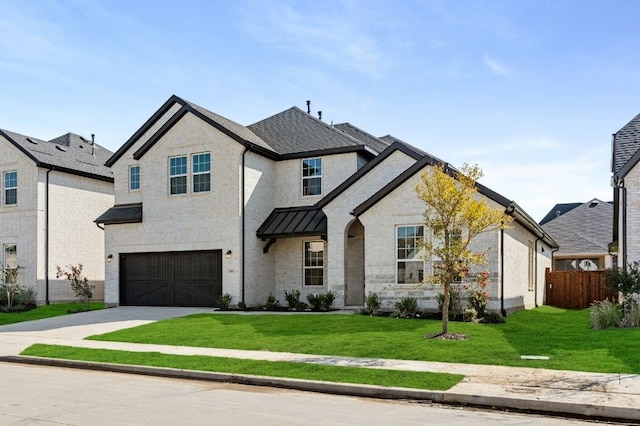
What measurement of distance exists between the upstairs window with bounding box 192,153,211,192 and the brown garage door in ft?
8.42

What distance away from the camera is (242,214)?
23.8 m

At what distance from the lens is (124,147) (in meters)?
27.0

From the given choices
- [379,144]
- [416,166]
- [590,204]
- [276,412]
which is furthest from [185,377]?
[590,204]

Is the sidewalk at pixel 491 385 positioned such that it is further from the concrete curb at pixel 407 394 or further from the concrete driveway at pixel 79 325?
the concrete driveway at pixel 79 325

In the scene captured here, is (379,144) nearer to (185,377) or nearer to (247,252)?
(247,252)

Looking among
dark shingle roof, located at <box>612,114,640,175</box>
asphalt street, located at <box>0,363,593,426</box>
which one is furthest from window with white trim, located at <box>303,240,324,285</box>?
asphalt street, located at <box>0,363,593,426</box>

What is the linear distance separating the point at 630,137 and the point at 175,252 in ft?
→ 56.0

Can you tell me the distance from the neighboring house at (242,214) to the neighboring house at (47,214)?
354 cm

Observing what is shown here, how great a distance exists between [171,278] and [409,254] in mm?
10301

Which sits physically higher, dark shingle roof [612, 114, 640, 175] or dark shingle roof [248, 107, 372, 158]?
dark shingle roof [248, 107, 372, 158]

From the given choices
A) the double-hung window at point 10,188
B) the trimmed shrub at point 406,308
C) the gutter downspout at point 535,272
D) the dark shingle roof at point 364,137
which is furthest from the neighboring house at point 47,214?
the gutter downspout at point 535,272

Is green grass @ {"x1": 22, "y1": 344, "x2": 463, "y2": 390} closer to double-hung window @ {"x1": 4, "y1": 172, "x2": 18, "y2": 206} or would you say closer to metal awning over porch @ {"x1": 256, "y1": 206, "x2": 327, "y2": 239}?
metal awning over porch @ {"x1": 256, "y1": 206, "x2": 327, "y2": 239}

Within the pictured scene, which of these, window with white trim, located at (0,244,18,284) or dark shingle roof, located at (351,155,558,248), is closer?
dark shingle roof, located at (351,155,558,248)

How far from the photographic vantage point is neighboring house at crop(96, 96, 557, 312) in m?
22.4
